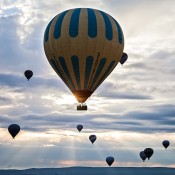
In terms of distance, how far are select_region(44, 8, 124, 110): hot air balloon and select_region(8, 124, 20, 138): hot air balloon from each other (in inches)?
1002

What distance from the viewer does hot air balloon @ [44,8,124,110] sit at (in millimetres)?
52656

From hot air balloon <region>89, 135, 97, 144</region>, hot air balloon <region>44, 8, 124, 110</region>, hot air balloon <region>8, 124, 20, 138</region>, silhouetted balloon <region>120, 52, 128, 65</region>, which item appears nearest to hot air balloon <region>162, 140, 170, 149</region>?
hot air balloon <region>89, 135, 97, 144</region>

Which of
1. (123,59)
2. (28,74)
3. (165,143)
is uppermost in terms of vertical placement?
(123,59)

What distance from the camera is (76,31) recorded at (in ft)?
172

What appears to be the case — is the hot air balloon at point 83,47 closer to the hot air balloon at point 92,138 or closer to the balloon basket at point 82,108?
the balloon basket at point 82,108

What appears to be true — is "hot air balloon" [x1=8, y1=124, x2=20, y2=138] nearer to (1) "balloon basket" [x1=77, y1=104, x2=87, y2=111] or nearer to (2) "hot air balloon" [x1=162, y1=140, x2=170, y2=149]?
(1) "balloon basket" [x1=77, y1=104, x2=87, y2=111]

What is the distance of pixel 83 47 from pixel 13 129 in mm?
31899

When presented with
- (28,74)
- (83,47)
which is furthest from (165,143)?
(83,47)

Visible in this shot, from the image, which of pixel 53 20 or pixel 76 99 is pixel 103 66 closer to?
pixel 76 99

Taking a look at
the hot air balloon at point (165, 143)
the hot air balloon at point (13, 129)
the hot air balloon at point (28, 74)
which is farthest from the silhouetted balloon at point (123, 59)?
the hot air balloon at point (165, 143)

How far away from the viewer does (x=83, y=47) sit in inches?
2077

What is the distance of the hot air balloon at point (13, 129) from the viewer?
7746cm

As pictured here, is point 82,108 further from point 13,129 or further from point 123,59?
point 13,129

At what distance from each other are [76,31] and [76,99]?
9.19 m
